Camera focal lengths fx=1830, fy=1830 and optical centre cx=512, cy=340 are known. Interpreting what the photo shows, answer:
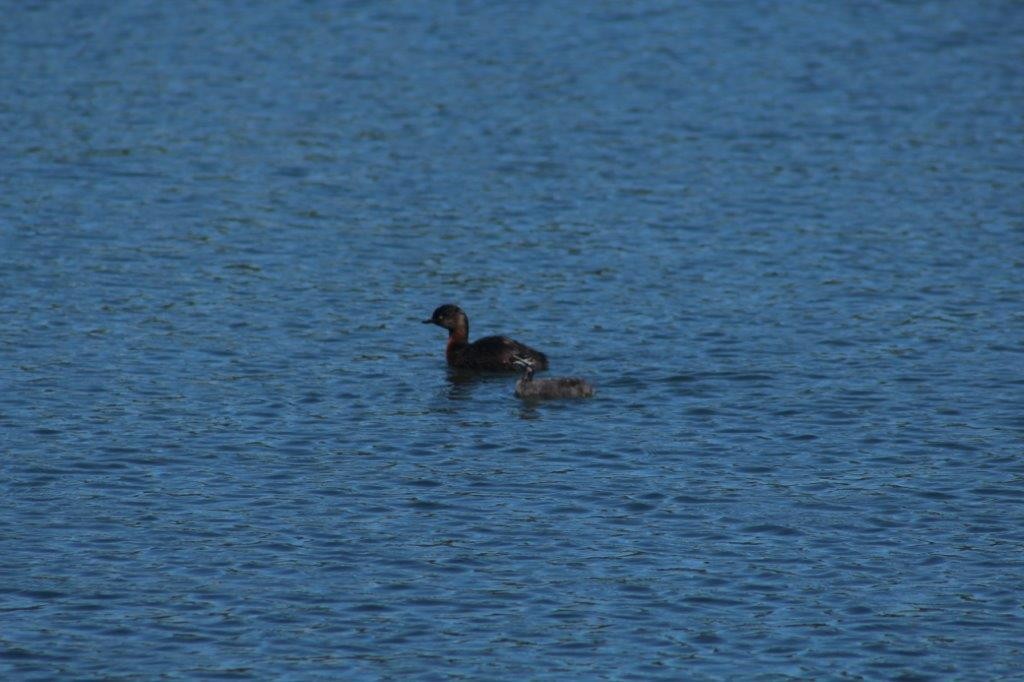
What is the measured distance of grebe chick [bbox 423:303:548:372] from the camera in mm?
19500

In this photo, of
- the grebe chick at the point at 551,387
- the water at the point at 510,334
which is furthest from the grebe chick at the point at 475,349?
the grebe chick at the point at 551,387

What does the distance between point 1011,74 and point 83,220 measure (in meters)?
18.5

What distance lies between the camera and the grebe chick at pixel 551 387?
1827 centimetres

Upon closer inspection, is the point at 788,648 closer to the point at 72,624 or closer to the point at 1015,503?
the point at 1015,503

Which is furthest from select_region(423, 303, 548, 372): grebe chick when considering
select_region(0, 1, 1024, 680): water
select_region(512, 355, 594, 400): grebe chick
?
select_region(512, 355, 594, 400): grebe chick

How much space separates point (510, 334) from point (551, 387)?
285 cm

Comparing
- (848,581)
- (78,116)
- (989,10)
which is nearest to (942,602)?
(848,581)

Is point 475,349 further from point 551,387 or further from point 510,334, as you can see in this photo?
point 551,387

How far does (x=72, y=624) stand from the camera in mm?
12812

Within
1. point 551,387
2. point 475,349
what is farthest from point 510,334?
point 551,387

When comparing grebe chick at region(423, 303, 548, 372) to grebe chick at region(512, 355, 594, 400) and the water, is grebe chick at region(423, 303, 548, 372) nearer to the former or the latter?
the water

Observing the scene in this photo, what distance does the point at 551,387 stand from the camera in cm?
1831

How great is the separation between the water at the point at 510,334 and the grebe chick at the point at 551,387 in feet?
0.66

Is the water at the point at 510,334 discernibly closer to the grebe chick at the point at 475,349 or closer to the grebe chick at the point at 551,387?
the grebe chick at the point at 551,387
